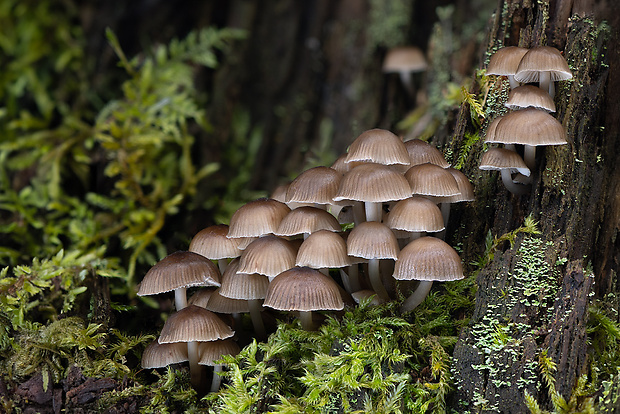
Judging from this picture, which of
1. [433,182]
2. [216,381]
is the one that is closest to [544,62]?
[433,182]

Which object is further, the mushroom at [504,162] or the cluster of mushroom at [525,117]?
the mushroom at [504,162]

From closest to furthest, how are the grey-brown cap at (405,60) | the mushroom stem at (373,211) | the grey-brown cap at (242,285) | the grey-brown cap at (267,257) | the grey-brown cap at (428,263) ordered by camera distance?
the grey-brown cap at (428,263) < the grey-brown cap at (267,257) < the grey-brown cap at (242,285) < the mushroom stem at (373,211) < the grey-brown cap at (405,60)

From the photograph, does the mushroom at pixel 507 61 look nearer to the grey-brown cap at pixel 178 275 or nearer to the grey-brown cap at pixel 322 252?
the grey-brown cap at pixel 322 252

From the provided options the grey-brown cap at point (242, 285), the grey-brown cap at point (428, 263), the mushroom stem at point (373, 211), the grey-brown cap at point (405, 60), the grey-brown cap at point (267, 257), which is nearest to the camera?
the grey-brown cap at point (428, 263)

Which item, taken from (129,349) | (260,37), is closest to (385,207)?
(129,349)

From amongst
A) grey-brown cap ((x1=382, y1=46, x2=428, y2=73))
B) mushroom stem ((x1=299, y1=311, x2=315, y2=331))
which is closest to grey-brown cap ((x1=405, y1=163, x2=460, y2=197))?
mushroom stem ((x1=299, y1=311, x2=315, y2=331))

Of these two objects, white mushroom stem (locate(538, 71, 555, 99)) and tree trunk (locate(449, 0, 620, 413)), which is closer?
tree trunk (locate(449, 0, 620, 413))

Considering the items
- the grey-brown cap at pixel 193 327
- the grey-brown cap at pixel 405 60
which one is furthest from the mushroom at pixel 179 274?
the grey-brown cap at pixel 405 60

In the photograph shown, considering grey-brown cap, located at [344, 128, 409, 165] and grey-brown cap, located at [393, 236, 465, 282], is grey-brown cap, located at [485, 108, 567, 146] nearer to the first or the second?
grey-brown cap, located at [344, 128, 409, 165]
